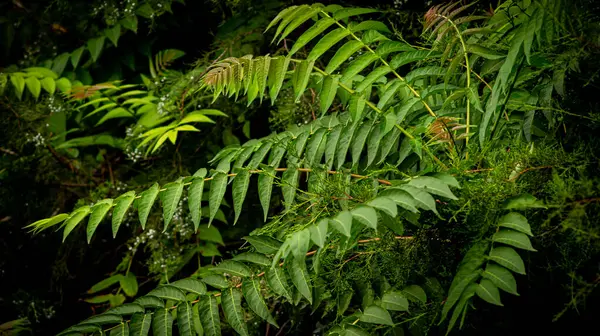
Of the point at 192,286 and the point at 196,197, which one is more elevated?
the point at 196,197

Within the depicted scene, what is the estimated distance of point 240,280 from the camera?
155cm

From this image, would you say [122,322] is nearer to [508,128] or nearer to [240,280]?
[240,280]

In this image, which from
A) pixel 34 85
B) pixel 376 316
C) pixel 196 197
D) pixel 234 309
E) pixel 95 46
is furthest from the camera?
pixel 95 46

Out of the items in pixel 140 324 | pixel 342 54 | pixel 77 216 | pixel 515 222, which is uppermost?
pixel 342 54

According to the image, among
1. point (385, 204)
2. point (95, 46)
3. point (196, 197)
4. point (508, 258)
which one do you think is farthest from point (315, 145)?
point (95, 46)

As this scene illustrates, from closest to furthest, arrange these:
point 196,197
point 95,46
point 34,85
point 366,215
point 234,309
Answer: point 366,215, point 234,309, point 196,197, point 34,85, point 95,46

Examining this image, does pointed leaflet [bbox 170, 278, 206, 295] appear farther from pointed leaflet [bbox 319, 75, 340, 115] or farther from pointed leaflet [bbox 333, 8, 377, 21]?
pointed leaflet [bbox 333, 8, 377, 21]

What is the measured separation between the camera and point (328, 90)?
168cm

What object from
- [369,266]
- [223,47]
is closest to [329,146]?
[369,266]

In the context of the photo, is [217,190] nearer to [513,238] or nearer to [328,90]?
[328,90]

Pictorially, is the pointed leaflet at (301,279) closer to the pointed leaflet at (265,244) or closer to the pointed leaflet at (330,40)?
the pointed leaflet at (265,244)

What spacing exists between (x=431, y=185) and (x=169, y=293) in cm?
80

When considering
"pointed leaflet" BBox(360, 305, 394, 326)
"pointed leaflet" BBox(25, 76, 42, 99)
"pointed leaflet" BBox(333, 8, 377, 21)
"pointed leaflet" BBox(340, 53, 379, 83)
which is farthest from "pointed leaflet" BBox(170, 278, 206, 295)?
"pointed leaflet" BBox(25, 76, 42, 99)

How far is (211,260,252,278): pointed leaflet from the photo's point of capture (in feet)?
4.85
